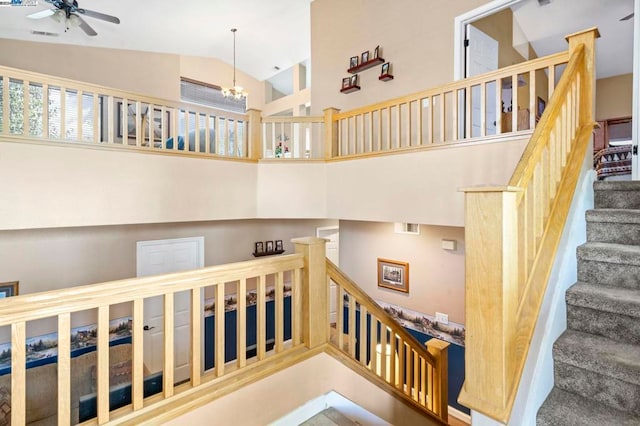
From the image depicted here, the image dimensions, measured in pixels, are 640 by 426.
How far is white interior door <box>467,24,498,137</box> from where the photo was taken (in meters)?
3.90

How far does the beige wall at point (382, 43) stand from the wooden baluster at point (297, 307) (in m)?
3.15

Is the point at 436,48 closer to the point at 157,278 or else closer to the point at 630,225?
the point at 630,225

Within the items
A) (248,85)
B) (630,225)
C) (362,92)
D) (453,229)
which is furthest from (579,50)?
(248,85)

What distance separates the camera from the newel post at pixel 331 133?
14.0 feet

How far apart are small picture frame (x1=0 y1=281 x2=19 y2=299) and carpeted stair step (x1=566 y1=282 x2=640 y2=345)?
16.9 ft

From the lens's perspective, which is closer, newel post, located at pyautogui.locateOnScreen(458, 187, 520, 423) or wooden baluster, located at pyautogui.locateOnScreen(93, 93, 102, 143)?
newel post, located at pyautogui.locateOnScreen(458, 187, 520, 423)

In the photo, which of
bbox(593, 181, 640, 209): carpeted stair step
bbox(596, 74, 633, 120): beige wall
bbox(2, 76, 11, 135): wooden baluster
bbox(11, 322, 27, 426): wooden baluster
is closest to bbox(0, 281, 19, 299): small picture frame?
bbox(2, 76, 11, 135): wooden baluster

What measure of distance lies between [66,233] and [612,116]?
8.86 metres

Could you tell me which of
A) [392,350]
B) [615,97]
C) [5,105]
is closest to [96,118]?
[5,105]

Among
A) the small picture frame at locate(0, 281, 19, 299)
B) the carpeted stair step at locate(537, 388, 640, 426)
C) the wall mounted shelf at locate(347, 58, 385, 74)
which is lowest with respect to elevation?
the small picture frame at locate(0, 281, 19, 299)

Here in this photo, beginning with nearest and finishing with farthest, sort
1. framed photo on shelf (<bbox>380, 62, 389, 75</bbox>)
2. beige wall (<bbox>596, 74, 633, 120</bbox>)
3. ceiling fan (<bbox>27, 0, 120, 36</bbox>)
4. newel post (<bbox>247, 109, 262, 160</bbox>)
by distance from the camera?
1. ceiling fan (<bbox>27, 0, 120, 36</bbox>)
2. newel post (<bbox>247, 109, 262, 160</bbox>)
3. framed photo on shelf (<bbox>380, 62, 389, 75</bbox>)
4. beige wall (<bbox>596, 74, 633, 120</bbox>)

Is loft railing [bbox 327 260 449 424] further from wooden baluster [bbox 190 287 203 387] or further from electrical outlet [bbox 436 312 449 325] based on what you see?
electrical outlet [bbox 436 312 449 325]

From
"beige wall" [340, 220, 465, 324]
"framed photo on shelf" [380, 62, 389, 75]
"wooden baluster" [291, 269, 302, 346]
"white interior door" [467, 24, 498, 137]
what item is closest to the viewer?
"wooden baluster" [291, 269, 302, 346]

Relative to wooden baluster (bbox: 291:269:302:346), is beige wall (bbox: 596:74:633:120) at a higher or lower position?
higher
